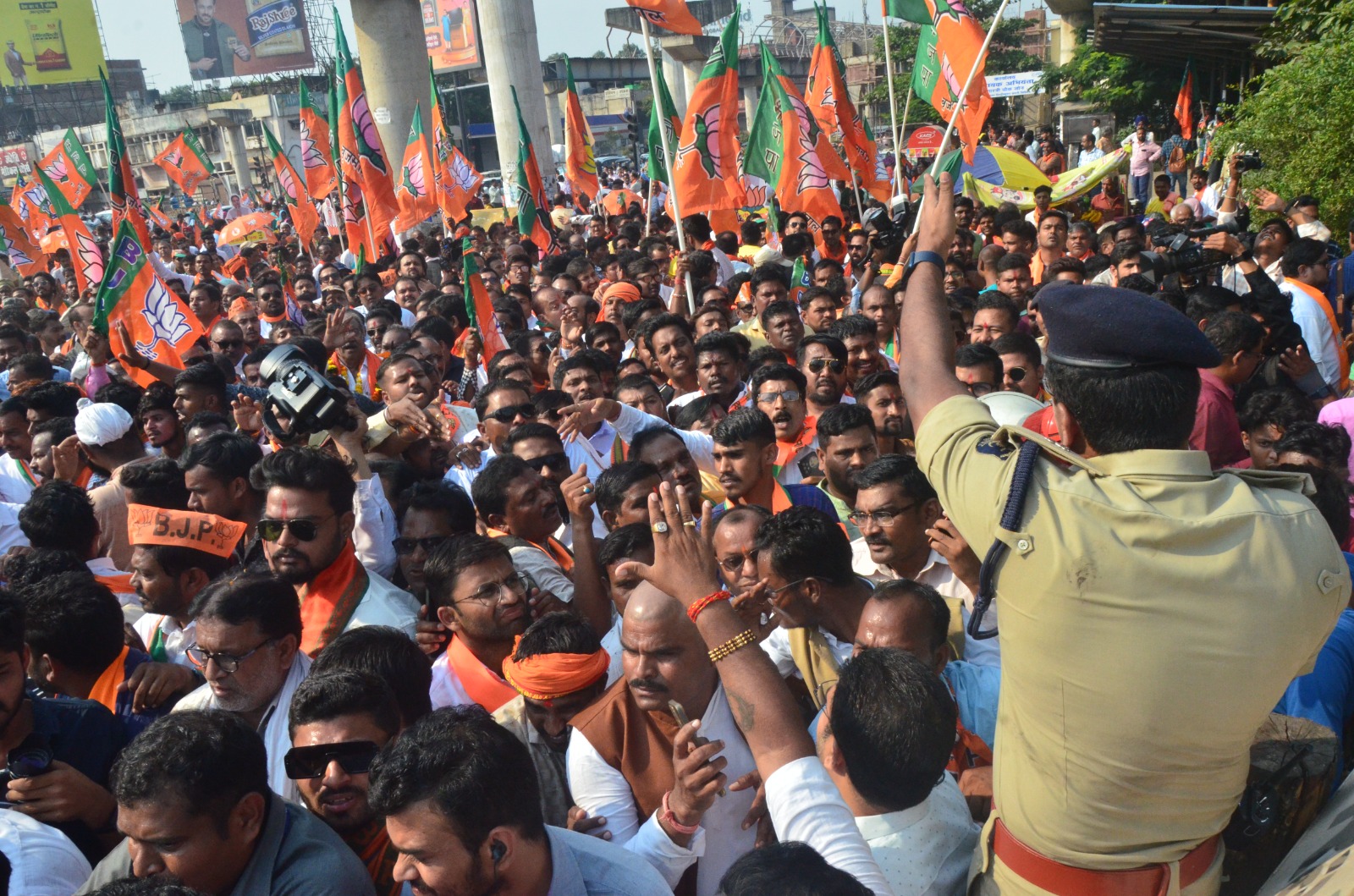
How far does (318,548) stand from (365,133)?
28.9 feet

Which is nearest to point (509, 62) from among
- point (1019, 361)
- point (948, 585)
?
point (1019, 361)

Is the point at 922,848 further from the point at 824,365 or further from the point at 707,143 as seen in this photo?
the point at 707,143

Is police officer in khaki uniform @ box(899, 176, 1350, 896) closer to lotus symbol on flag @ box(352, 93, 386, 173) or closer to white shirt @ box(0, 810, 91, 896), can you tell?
white shirt @ box(0, 810, 91, 896)

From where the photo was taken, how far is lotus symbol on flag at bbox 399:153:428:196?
12.0 metres

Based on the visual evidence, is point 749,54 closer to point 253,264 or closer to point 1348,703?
point 253,264

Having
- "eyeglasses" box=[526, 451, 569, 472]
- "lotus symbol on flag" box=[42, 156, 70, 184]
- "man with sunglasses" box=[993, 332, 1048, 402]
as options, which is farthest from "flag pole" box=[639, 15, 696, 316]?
"lotus symbol on flag" box=[42, 156, 70, 184]

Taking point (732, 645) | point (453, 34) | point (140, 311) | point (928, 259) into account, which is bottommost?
point (732, 645)

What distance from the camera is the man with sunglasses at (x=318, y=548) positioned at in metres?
3.59

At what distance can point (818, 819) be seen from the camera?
6.23 feet

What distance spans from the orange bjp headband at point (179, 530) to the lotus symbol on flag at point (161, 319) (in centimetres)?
374

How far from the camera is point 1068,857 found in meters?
1.70

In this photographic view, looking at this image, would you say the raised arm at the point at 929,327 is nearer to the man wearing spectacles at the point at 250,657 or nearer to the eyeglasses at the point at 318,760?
the eyeglasses at the point at 318,760

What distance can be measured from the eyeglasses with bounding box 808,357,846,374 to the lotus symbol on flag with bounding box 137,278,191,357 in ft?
14.4

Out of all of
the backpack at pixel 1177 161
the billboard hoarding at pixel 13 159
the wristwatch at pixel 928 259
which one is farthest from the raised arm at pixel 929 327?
the billboard hoarding at pixel 13 159
